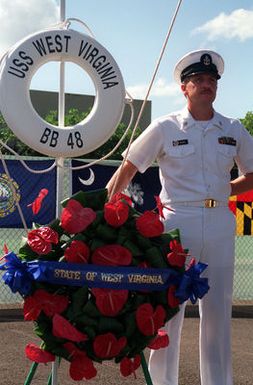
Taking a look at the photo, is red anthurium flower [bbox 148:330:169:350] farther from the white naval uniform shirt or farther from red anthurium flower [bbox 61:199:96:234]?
the white naval uniform shirt

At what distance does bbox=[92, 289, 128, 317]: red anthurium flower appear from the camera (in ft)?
8.33

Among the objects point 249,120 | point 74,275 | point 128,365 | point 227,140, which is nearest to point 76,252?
point 74,275

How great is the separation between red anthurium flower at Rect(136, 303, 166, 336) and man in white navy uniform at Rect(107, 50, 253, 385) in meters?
0.67

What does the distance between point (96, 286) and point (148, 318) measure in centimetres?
25

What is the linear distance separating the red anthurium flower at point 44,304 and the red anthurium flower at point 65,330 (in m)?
0.04

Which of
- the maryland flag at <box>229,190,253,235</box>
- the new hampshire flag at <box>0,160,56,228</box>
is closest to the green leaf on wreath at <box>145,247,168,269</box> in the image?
the new hampshire flag at <box>0,160,56,228</box>

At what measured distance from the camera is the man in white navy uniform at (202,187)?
129 inches

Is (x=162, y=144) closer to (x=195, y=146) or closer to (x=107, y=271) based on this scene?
(x=195, y=146)

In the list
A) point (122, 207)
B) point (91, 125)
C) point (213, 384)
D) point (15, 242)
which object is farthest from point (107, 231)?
point (15, 242)

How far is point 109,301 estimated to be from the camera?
8.36ft

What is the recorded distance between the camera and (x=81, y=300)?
255cm

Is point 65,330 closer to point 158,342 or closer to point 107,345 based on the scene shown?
point 107,345

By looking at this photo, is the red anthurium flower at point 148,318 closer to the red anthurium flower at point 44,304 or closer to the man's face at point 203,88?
the red anthurium flower at point 44,304

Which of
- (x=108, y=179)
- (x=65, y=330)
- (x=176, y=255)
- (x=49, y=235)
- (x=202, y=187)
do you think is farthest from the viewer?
(x=108, y=179)
